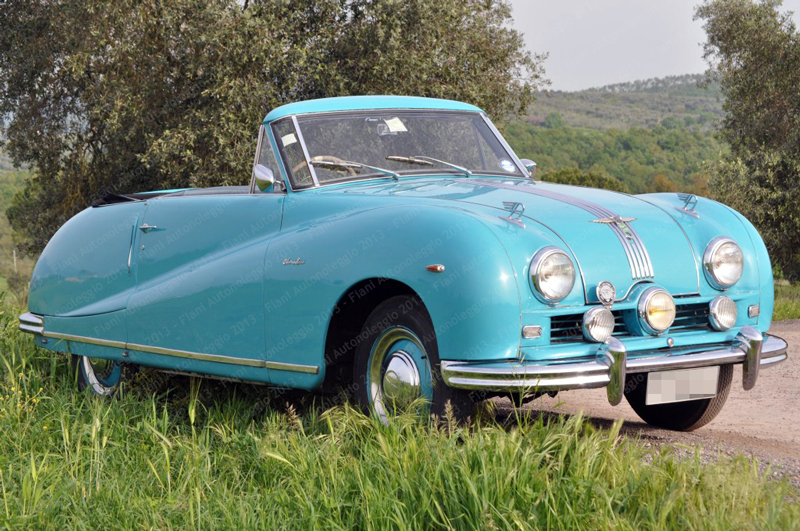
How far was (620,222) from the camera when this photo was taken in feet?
14.8

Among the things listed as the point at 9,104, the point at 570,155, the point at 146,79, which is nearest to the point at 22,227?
the point at 9,104

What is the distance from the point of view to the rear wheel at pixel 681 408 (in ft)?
16.9

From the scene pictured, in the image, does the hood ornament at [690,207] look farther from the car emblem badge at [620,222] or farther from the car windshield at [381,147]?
the car windshield at [381,147]

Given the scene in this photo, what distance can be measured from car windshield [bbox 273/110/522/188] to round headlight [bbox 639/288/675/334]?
173cm

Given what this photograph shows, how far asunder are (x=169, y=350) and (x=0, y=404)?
108 cm

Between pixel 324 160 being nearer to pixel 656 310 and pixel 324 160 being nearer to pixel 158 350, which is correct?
pixel 158 350

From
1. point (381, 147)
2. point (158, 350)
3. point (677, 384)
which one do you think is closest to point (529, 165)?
point (381, 147)

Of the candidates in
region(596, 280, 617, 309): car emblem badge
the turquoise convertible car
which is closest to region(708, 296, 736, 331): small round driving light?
the turquoise convertible car

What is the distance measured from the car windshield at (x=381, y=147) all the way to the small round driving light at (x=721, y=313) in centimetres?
176

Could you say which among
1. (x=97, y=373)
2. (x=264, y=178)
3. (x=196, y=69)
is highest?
(x=196, y=69)

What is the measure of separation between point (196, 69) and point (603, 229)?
1293cm

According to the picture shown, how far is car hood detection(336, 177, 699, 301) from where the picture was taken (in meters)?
4.26

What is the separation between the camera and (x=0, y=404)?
18.7ft

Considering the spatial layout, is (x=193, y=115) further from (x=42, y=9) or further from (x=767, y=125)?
(x=767, y=125)
